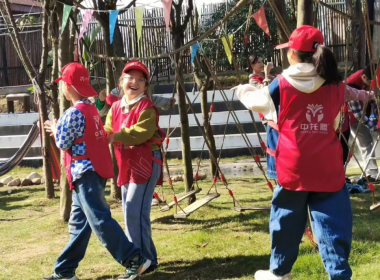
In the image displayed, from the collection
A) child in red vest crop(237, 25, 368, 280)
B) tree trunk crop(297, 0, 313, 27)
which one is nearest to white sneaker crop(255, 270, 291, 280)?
child in red vest crop(237, 25, 368, 280)

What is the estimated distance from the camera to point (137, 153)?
4.70m

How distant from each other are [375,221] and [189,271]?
2.13 meters

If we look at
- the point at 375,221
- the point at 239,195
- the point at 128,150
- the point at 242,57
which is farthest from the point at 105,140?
the point at 242,57

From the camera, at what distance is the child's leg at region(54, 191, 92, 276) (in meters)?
4.56

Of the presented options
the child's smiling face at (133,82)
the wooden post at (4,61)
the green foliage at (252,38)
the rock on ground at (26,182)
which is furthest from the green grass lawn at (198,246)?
the wooden post at (4,61)

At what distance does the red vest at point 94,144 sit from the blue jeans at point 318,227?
135 cm

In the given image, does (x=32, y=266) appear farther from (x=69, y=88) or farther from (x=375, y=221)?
(x=375, y=221)

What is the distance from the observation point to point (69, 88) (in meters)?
4.52

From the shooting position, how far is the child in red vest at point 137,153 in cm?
464

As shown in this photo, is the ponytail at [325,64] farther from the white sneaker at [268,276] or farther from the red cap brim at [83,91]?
the red cap brim at [83,91]

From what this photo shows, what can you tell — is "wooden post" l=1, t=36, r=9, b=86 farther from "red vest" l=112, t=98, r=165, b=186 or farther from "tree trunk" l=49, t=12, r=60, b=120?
"red vest" l=112, t=98, r=165, b=186

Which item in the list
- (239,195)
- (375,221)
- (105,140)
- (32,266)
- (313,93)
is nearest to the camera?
(313,93)

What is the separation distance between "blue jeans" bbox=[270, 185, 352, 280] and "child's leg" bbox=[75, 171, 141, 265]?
1169 millimetres

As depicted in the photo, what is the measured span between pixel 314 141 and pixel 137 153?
162cm
